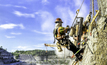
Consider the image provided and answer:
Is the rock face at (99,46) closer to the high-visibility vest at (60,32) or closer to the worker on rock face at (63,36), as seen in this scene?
the worker on rock face at (63,36)

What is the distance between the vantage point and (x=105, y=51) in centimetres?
220

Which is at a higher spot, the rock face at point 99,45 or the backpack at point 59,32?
the backpack at point 59,32

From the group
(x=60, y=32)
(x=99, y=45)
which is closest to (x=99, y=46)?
(x=99, y=45)

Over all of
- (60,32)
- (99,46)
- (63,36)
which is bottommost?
(99,46)

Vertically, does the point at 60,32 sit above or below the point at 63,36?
above

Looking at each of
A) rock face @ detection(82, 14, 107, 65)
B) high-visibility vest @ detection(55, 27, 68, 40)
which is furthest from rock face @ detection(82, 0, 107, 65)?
high-visibility vest @ detection(55, 27, 68, 40)

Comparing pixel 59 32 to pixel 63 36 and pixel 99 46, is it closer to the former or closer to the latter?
pixel 63 36

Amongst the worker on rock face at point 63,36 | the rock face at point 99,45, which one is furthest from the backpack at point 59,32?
the rock face at point 99,45

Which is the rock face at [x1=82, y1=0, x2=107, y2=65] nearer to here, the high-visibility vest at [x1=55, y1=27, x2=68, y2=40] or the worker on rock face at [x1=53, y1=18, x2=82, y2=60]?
the worker on rock face at [x1=53, y1=18, x2=82, y2=60]

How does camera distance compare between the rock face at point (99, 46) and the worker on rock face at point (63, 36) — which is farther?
the worker on rock face at point (63, 36)

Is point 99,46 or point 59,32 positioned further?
point 59,32

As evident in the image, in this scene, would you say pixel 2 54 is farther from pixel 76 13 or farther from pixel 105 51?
pixel 105 51

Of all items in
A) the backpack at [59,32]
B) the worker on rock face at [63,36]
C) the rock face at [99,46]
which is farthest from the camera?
the backpack at [59,32]

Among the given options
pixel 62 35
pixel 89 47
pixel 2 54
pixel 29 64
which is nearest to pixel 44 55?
pixel 29 64
